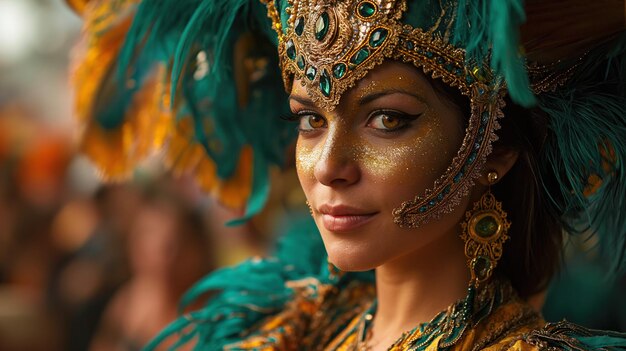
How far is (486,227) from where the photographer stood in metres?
1.72

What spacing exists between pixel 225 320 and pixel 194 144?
45 centimetres

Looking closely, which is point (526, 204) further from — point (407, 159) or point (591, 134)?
point (407, 159)

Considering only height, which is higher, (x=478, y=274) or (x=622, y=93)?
(x=622, y=93)

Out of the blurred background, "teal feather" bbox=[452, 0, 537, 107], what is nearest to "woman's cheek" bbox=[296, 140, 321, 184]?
"teal feather" bbox=[452, 0, 537, 107]

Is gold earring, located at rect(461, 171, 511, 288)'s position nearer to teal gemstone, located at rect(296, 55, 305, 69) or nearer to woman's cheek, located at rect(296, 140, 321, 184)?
woman's cheek, located at rect(296, 140, 321, 184)

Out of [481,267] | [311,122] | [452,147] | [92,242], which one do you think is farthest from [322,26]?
[92,242]

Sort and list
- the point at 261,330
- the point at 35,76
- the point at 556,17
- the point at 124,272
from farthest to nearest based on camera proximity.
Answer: the point at 35,76, the point at 124,272, the point at 261,330, the point at 556,17

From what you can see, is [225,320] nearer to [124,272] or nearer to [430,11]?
[430,11]

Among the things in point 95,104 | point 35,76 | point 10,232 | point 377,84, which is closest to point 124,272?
point 10,232

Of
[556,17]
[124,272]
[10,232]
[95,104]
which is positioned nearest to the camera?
[556,17]

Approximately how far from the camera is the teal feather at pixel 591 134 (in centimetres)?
165

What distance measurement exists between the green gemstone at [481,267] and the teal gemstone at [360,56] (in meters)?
0.42

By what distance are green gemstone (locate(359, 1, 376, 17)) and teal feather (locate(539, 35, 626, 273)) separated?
0.34 metres

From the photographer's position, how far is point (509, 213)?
1778 mm
